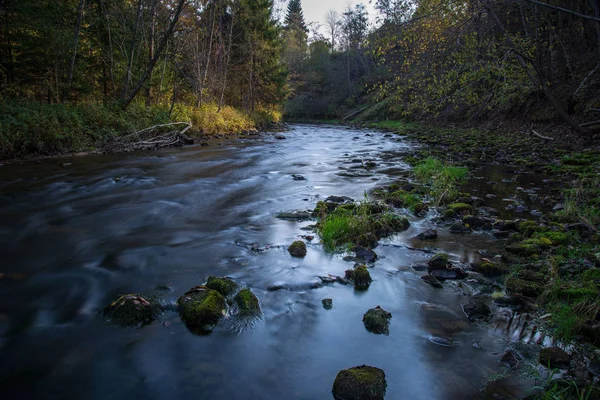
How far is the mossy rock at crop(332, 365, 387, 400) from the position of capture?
8.81ft

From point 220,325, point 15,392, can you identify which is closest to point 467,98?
point 220,325

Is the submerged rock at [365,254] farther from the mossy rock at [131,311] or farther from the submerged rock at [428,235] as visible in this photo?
→ the mossy rock at [131,311]

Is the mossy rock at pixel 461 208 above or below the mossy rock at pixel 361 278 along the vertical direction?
above

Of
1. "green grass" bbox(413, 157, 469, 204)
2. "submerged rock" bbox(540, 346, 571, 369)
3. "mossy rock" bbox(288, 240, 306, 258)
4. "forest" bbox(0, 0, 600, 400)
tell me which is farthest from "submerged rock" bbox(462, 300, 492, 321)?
"green grass" bbox(413, 157, 469, 204)

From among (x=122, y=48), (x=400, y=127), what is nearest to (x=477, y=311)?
(x=122, y=48)

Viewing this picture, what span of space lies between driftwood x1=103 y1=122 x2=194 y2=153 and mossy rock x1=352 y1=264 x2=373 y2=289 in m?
12.7

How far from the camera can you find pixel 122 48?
19.6m

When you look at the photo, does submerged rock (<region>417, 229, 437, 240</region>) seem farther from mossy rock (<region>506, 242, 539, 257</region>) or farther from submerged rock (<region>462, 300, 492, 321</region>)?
submerged rock (<region>462, 300, 492, 321</region>)

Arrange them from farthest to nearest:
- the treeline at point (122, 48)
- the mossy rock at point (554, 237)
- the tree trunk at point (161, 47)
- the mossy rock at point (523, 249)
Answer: the tree trunk at point (161, 47)
the treeline at point (122, 48)
the mossy rock at point (554, 237)
the mossy rock at point (523, 249)

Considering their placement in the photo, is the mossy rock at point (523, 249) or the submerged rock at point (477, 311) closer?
the submerged rock at point (477, 311)

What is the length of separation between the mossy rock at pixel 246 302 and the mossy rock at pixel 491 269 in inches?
104

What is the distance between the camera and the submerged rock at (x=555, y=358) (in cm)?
287

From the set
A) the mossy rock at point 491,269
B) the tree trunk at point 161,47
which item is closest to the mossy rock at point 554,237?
the mossy rock at point 491,269

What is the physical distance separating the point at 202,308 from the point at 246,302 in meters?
0.45
